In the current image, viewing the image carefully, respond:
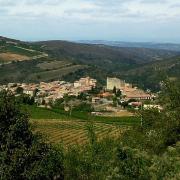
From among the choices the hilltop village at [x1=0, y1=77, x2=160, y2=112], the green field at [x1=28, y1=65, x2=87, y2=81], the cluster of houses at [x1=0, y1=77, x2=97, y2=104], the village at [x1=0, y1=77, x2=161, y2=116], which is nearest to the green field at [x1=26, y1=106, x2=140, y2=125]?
the village at [x1=0, y1=77, x2=161, y2=116]

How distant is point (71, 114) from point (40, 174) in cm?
7087

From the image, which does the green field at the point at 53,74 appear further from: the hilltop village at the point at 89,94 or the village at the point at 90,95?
the hilltop village at the point at 89,94

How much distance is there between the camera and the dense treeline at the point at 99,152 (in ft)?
46.1

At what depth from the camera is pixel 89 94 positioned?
133m

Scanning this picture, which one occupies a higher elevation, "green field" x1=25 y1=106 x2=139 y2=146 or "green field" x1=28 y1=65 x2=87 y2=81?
"green field" x1=25 y1=106 x2=139 y2=146

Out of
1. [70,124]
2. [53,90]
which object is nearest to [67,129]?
[70,124]

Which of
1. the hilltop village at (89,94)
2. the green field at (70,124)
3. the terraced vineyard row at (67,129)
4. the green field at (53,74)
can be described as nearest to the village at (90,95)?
the hilltop village at (89,94)

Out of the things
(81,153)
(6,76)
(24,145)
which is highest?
(24,145)

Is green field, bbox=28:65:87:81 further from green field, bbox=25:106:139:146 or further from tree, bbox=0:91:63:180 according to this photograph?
tree, bbox=0:91:63:180

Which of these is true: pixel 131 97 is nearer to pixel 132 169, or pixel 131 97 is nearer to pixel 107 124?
pixel 107 124

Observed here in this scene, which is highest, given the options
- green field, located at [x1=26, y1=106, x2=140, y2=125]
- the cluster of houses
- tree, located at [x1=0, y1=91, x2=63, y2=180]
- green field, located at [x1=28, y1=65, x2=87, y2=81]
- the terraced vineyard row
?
tree, located at [x1=0, y1=91, x2=63, y2=180]

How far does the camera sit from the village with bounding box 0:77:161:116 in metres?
105

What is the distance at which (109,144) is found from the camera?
980 inches

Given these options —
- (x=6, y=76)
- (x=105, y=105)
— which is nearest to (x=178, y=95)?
(x=105, y=105)
